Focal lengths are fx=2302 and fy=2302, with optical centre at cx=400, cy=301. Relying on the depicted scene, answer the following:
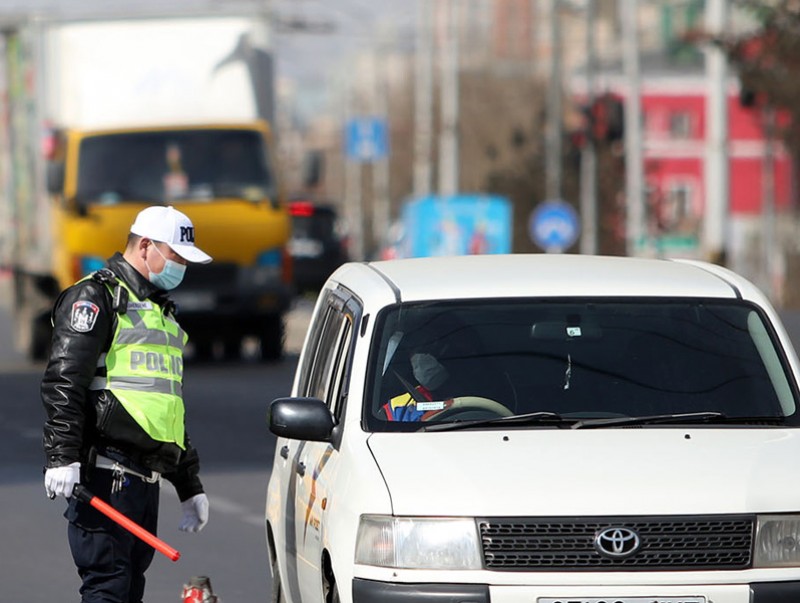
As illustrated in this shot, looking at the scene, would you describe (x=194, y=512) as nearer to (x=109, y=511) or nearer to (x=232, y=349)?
(x=109, y=511)

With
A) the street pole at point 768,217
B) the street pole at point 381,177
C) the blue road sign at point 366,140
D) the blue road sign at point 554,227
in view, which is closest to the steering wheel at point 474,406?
the blue road sign at point 554,227

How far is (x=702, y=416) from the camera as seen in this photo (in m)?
7.24

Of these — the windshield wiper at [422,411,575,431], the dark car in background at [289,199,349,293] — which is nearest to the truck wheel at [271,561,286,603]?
the windshield wiper at [422,411,575,431]

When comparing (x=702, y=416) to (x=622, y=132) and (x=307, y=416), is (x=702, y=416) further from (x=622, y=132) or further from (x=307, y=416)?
(x=622, y=132)

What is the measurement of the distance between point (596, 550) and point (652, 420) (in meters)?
0.79

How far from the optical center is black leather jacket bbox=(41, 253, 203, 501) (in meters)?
7.15

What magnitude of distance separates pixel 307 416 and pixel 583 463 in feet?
3.12

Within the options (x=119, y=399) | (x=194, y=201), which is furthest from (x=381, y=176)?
(x=119, y=399)

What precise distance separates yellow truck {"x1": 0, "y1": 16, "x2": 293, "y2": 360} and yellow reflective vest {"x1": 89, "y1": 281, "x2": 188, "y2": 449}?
17212 mm

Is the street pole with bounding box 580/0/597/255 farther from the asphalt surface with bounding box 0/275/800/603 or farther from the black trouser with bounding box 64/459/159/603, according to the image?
the black trouser with bounding box 64/459/159/603

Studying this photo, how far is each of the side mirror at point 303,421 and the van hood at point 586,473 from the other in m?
0.22

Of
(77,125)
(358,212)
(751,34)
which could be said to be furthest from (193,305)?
(358,212)

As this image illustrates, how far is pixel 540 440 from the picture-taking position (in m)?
6.95

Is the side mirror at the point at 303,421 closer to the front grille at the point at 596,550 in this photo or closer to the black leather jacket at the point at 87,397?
the black leather jacket at the point at 87,397
